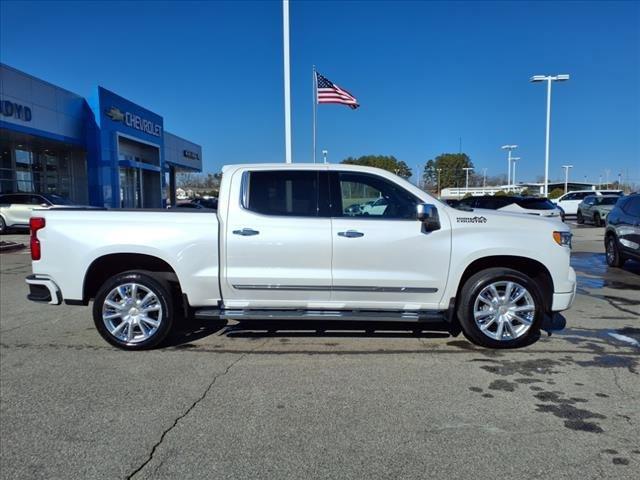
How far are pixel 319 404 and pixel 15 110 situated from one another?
22472mm

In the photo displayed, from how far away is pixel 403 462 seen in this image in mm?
3127

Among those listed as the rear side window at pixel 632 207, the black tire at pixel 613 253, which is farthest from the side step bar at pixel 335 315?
the black tire at pixel 613 253

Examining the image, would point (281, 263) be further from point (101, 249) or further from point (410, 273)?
point (101, 249)

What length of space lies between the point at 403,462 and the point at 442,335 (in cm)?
282

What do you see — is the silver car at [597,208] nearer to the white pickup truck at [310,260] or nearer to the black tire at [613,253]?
the black tire at [613,253]

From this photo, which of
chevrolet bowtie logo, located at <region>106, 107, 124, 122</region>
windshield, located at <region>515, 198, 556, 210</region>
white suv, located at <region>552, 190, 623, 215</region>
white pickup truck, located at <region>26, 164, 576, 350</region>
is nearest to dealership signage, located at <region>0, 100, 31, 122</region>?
chevrolet bowtie logo, located at <region>106, 107, 124, 122</region>

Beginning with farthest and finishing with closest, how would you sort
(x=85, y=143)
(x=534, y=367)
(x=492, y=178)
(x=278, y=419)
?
(x=492, y=178), (x=85, y=143), (x=534, y=367), (x=278, y=419)

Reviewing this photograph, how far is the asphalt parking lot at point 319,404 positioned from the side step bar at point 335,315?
1.16ft

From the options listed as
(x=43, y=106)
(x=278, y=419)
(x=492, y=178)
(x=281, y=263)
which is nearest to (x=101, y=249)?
(x=281, y=263)

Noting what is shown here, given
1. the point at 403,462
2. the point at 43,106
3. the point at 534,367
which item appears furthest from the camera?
the point at 43,106

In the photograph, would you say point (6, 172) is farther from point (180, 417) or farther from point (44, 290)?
point (180, 417)

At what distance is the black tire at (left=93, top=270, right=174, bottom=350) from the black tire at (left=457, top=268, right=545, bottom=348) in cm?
305

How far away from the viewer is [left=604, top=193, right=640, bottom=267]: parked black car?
9977 mm

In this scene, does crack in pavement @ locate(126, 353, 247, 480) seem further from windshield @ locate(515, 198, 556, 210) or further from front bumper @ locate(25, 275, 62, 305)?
windshield @ locate(515, 198, 556, 210)
